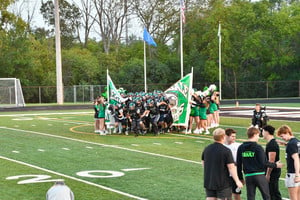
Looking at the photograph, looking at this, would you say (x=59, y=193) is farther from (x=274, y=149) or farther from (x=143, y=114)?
(x=143, y=114)

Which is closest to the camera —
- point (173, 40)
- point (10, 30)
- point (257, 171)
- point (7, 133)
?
point (257, 171)

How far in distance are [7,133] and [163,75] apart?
120ft

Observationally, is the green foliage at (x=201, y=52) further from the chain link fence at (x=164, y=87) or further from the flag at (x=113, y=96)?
the flag at (x=113, y=96)

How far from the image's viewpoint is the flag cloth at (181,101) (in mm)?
20766

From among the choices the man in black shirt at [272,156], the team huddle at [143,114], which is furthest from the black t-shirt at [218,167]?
the team huddle at [143,114]

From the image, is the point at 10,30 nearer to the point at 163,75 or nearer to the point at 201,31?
the point at 163,75

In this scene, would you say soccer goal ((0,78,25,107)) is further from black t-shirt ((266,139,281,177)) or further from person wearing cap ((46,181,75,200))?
person wearing cap ((46,181,75,200))

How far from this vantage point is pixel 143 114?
20.1 meters

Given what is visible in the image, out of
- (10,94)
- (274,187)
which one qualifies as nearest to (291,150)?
(274,187)

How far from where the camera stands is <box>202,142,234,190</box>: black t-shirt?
7.36 metres

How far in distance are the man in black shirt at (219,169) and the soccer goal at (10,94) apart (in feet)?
115

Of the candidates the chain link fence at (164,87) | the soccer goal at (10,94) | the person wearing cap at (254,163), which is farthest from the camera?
the chain link fence at (164,87)

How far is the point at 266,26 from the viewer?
5450cm

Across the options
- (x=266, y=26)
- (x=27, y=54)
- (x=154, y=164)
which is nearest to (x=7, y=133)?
(x=154, y=164)
